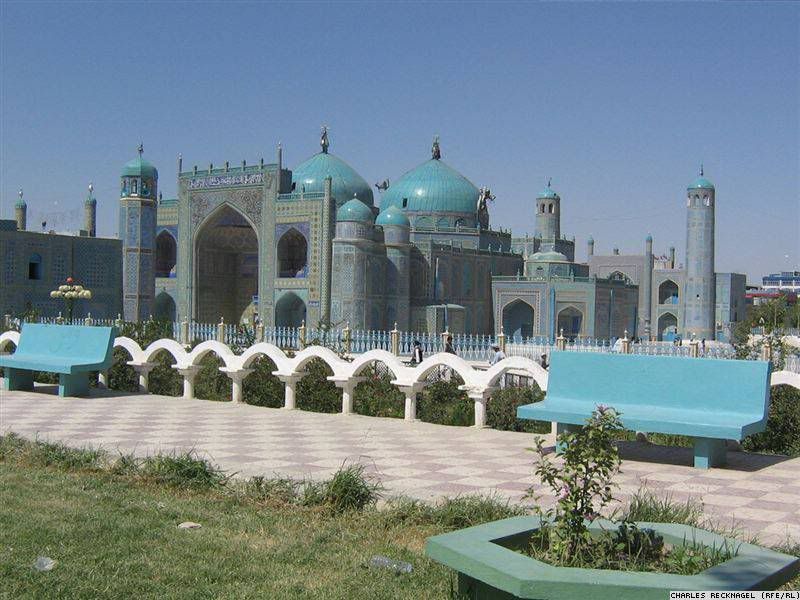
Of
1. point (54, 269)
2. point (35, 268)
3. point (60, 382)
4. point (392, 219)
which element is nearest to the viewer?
point (60, 382)

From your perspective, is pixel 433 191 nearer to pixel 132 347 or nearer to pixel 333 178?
pixel 333 178

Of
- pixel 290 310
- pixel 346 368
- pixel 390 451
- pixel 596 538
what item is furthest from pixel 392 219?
pixel 596 538

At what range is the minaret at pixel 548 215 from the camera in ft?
144

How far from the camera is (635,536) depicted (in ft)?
11.7

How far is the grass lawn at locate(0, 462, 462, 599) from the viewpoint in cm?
388

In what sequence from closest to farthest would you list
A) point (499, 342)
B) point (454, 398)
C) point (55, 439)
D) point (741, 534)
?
point (741, 534)
point (55, 439)
point (454, 398)
point (499, 342)

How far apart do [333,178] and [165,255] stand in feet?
26.0

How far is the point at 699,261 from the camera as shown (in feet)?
128

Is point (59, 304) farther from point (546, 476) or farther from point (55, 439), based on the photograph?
point (546, 476)

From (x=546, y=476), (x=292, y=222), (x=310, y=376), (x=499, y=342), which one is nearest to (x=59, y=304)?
(x=292, y=222)

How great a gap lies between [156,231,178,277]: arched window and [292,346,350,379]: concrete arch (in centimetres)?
2776

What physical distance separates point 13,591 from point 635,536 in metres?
2.55

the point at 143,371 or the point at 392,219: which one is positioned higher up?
the point at 392,219

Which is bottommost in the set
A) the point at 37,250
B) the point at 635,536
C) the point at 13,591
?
the point at 13,591
